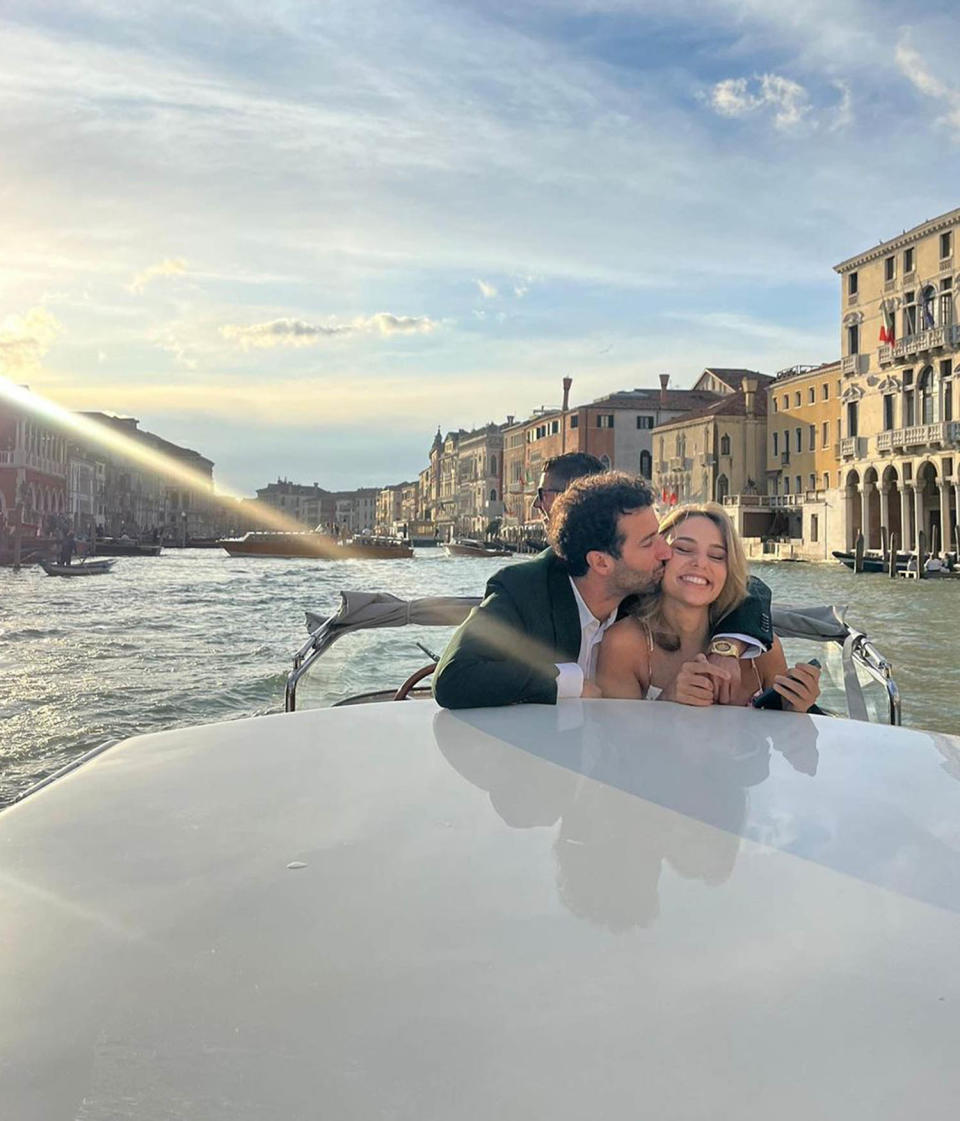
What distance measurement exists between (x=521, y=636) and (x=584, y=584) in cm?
20

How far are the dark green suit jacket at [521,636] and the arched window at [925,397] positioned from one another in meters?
28.6

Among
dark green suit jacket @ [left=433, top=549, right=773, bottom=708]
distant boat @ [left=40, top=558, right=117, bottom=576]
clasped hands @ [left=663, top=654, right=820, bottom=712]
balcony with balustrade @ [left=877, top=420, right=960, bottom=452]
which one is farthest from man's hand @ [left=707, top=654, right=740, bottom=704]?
balcony with balustrade @ [left=877, top=420, right=960, bottom=452]

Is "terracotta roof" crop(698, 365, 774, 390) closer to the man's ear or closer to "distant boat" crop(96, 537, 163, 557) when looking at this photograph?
"distant boat" crop(96, 537, 163, 557)

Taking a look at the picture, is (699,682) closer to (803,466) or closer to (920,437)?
(920,437)

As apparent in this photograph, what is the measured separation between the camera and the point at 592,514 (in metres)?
1.97

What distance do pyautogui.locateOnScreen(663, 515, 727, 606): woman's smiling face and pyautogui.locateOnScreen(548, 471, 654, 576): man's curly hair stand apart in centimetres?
11

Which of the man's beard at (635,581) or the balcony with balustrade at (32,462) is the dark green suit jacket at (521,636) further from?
the balcony with balustrade at (32,462)

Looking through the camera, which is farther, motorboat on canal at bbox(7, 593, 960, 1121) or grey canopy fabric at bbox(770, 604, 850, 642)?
grey canopy fabric at bbox(770, 604, 850, 642)

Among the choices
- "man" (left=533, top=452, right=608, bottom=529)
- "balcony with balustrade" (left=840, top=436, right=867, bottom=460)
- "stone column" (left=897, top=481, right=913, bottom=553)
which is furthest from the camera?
"balcony with balustrade" (left=840, top=436, right=867, bottom=460)

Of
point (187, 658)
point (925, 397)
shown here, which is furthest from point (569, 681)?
point (925, 397)

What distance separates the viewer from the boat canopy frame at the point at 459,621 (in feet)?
9.28

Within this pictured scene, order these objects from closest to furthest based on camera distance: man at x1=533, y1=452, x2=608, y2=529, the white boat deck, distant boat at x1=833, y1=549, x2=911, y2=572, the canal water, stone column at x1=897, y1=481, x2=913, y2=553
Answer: the white boat deck → man at x1=533, y1=452, x2=608, y2=529 → the canal water → distant boat at x1=833, y1=549, x2=911, y2=572 → stone column at x1=897, y1=481, x2=913, y2=553

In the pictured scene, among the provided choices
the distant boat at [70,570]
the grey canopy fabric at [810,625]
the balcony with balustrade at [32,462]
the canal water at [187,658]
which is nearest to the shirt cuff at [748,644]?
the grey canopy fabric at [810,625]

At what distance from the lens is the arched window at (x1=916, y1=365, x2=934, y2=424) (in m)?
28.0
